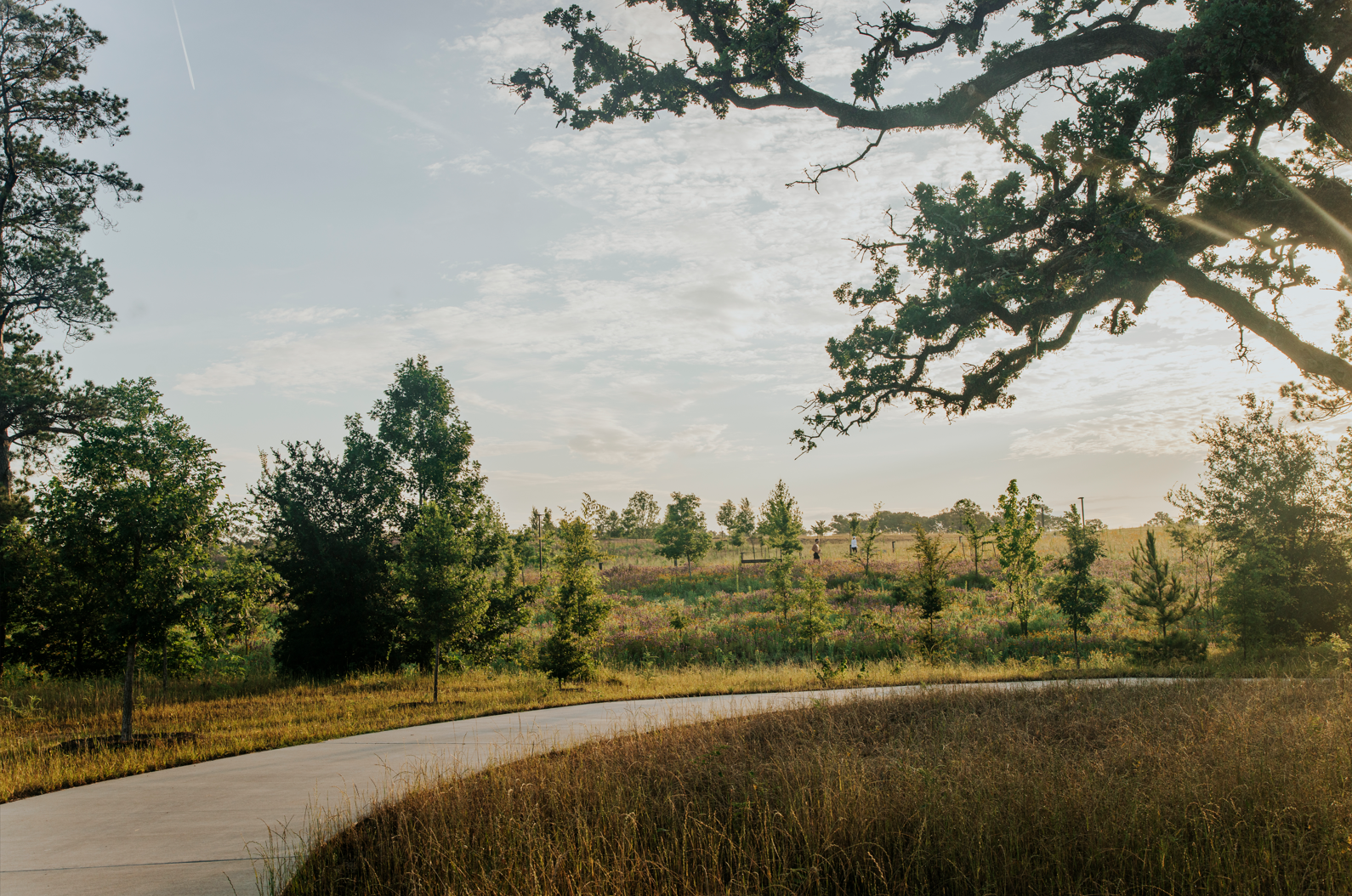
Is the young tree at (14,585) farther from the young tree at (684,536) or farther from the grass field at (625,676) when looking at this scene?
the young tree at (684,536)

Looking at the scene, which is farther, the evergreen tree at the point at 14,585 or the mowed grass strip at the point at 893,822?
the evergreen tree at the point at 14,585

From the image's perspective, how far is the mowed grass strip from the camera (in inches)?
202

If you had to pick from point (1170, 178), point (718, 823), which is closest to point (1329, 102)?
point (1170, 178)

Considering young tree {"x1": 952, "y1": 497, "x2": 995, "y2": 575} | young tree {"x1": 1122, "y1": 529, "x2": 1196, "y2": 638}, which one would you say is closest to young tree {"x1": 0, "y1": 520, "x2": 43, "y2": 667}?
young tree {"x1": 1122, "y1": 529, "x2": 1196, "y2": 638}

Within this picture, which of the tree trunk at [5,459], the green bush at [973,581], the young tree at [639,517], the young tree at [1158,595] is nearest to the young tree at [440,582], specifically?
the tree trunk at [5,459]

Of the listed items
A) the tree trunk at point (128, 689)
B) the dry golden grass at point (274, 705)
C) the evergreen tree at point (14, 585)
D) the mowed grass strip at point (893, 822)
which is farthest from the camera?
the evergreen tree at point (14, 585)

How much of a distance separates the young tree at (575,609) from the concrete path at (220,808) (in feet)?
23.0

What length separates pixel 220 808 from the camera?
285 inches

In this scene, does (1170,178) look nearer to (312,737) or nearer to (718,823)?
(718,823)

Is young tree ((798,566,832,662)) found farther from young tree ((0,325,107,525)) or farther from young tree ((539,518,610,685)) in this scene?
young tree ((0,325,107,525))

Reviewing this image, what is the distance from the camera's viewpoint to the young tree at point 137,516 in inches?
496

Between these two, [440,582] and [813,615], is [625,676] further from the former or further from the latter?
[813,615]

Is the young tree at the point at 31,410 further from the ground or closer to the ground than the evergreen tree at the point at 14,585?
further from the ground

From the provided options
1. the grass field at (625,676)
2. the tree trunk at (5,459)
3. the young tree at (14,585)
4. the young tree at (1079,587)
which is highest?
the tree trunk at (5,459)
